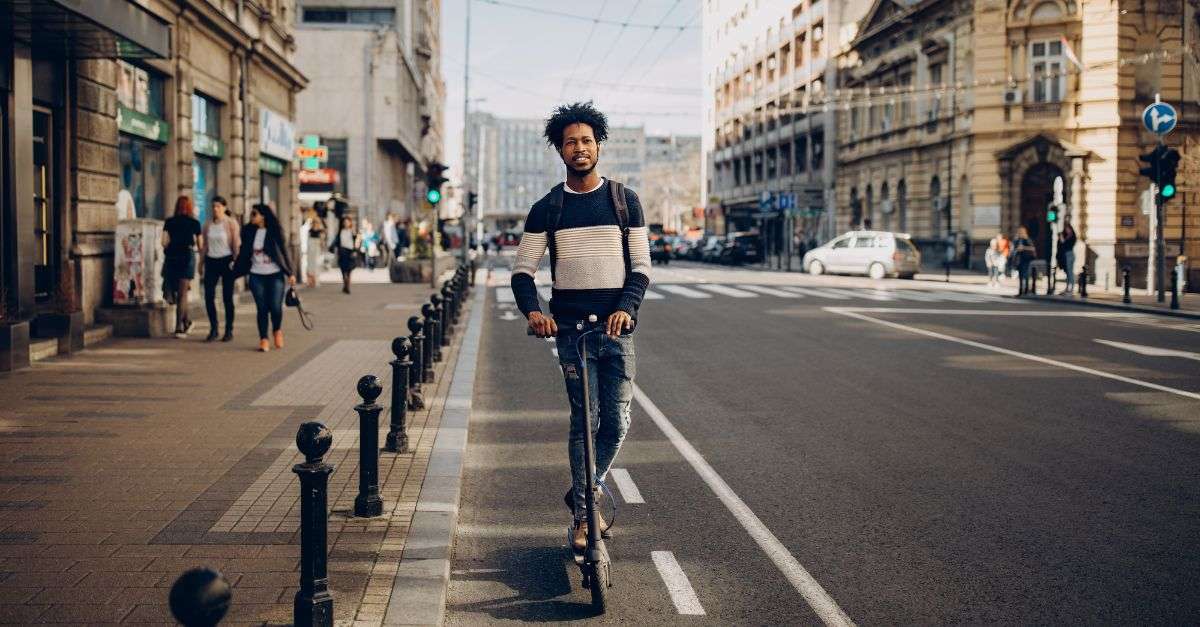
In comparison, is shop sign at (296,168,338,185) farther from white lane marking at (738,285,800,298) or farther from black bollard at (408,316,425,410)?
black bollard at (408,316,425,410)

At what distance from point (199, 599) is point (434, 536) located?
109 inches

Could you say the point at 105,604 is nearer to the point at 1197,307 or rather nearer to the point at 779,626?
the point at 779,626

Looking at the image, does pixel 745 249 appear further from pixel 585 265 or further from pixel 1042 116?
pixel 585 265

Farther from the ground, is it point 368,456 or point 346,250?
point 346,250

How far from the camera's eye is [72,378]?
35.7 ft

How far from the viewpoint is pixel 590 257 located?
16.8 feet

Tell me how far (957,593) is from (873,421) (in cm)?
443

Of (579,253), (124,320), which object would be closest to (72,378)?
(124,320)

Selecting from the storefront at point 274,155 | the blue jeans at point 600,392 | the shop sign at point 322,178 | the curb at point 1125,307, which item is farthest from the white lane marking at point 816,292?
the shop sign at point 322,178

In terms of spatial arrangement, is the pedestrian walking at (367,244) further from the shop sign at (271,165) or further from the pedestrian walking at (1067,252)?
the pedestrian walking at (1067,252)

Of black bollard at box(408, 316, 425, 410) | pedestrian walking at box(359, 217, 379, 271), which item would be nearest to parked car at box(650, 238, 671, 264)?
pedestrian walking at box(359, 217, 379, 271)

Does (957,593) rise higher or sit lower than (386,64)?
lower

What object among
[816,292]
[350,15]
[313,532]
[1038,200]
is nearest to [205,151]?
[816,292]

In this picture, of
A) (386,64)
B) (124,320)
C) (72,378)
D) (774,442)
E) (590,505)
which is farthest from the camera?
(386,64)
